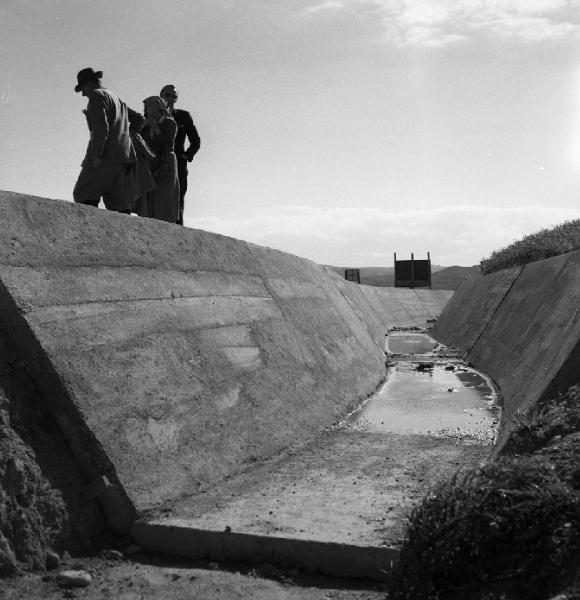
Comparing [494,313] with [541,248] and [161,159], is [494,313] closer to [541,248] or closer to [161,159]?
[541,248]

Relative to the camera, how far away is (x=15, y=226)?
3.87 metres

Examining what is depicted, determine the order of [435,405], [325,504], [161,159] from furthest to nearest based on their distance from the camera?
[161,159] < [435,405] < [325,504]

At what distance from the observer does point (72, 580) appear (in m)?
2.75

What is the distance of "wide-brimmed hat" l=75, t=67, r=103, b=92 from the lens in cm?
673

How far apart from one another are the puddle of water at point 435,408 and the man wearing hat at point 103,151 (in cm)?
342

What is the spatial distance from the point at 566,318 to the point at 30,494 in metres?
4.42

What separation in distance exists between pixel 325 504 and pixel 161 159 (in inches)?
265

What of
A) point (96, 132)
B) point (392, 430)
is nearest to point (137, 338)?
point (392, 430)

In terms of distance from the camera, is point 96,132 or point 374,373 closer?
point 96,132

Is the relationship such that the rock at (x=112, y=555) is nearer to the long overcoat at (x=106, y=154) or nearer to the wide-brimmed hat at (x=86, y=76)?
the long overcoat at (x=106, y=154)

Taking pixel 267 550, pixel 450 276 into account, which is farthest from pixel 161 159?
pixel 450 276

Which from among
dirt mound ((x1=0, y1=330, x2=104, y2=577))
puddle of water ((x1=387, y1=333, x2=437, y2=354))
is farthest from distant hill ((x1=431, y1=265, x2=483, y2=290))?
dirt mound ((x1=0, y1=330, x2=104, y2=577))

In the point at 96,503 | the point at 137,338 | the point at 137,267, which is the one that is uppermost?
the point at 137,267

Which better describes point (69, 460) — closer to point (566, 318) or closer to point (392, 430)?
point (392, 430)
